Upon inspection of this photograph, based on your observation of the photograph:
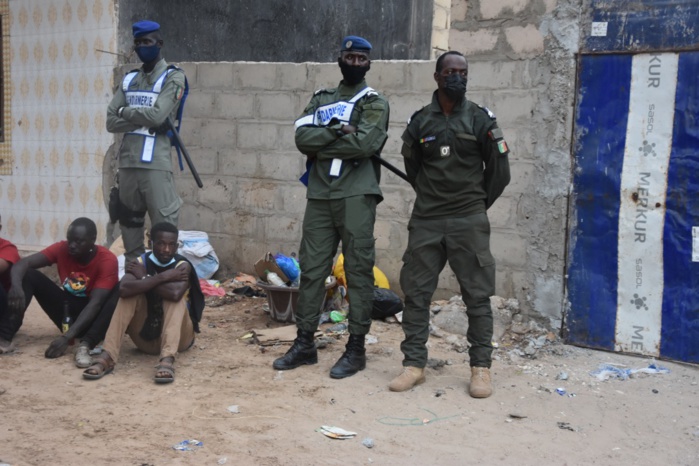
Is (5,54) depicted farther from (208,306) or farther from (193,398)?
(193,398)

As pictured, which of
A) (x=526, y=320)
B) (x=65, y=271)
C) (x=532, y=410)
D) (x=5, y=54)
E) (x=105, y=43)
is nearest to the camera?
(x=532, y=410)

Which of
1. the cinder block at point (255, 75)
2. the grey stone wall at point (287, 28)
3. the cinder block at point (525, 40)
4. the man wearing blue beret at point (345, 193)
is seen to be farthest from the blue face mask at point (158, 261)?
the grey stone wall at point (287, 28)

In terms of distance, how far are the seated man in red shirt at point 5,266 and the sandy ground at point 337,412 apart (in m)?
0.36

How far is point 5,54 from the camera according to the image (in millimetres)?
9016

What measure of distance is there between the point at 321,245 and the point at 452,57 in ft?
4.72

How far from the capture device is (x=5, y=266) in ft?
18.4

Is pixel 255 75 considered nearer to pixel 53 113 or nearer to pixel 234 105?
pixel 234 105

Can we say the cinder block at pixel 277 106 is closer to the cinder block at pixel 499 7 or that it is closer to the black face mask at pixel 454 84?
the cinder block at pixel 499 7

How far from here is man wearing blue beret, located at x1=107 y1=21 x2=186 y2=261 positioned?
6.23 m

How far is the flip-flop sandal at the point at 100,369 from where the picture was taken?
5.03 metres

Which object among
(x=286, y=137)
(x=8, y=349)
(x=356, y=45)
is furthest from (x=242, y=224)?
(x=356, y=45)

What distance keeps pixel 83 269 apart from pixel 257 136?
2.61 meters

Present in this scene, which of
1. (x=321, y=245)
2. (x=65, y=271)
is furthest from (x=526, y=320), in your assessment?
(x=65, y=271)

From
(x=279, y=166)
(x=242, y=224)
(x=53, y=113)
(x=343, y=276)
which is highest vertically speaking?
(x=53, y=113)
